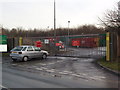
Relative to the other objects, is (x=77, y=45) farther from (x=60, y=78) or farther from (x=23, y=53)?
(x=60, y=78)

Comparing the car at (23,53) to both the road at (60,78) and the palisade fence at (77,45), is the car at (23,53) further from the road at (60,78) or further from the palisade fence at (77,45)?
the road at (60,78)

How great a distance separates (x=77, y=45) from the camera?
67.9ft

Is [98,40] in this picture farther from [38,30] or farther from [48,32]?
[38,30]

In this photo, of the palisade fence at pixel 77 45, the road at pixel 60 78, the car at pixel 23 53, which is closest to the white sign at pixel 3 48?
the palisade fence at pixel 77 45

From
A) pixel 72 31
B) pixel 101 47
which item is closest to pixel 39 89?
pixel 101 47

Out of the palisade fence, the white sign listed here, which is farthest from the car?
the white sign

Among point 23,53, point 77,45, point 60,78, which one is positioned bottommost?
point 60,78

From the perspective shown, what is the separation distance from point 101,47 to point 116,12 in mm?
4682

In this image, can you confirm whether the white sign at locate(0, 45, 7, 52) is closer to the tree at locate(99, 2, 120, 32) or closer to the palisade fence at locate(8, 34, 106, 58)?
the palisade fence at locate(8, 34, 106, 58)

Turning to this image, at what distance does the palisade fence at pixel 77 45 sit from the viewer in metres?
17.6

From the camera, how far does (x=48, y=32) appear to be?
60688mm

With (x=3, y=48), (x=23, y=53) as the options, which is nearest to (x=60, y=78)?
(x=23, y=53)

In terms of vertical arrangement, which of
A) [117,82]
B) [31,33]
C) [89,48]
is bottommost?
[117,82]

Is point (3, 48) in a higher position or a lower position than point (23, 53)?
higher
